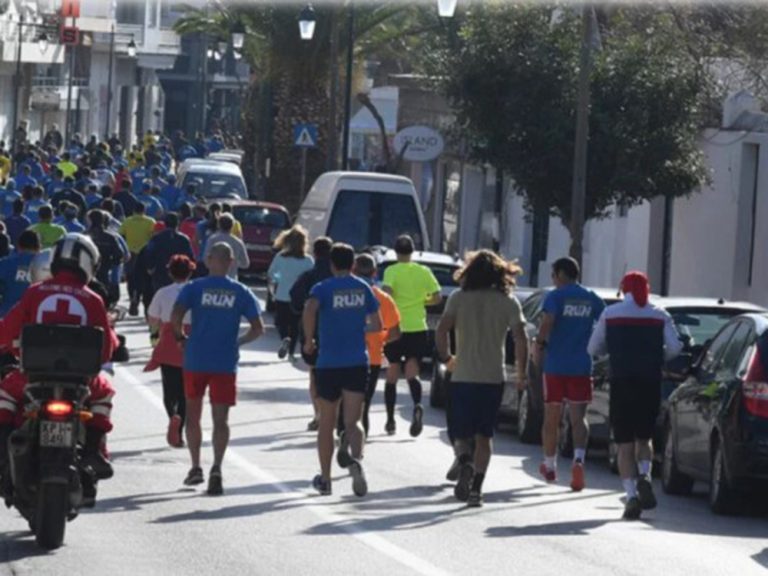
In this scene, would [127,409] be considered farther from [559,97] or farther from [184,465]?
[559,97]

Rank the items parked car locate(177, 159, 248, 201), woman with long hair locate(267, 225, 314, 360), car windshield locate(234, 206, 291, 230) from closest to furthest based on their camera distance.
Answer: woman with long hair locate(267, 225, 314, 360) < car windshield locate(234, 206, 291, 230) < parked car locate(177, 159, 248, 201)

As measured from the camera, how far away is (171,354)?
1841 cm

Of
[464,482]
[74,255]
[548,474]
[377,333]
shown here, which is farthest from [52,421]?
[377,333]

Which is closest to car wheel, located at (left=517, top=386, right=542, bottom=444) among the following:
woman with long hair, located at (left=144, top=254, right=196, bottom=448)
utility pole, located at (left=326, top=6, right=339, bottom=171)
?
woman with long hair, located at (left=144, top=254, right=196, bottom=448)

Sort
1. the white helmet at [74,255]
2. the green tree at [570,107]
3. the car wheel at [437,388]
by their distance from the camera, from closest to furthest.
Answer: the white helmet at [74,255], the car wheel at [437,388], the green tree at [570,107]

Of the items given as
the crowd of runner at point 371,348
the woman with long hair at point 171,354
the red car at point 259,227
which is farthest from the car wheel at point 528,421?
A: the red car at point 259,227

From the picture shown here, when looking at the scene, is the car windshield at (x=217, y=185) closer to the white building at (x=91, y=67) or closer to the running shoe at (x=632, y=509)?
the white building at (x=91, y=67)

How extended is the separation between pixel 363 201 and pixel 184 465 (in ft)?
54.3

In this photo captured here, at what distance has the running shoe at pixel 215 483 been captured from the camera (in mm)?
15938

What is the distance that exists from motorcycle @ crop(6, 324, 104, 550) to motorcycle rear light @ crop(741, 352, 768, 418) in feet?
18.3

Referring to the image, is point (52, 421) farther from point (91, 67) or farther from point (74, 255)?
point (91, 67)

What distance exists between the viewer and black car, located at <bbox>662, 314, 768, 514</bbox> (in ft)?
53.2

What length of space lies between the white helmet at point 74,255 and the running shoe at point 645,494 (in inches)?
185

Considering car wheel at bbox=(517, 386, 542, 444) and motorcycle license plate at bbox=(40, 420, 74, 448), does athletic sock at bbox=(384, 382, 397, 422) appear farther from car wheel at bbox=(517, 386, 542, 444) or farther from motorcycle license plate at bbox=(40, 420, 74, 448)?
motorcycle license plate at bbox=(40, 420, 74, 448)
